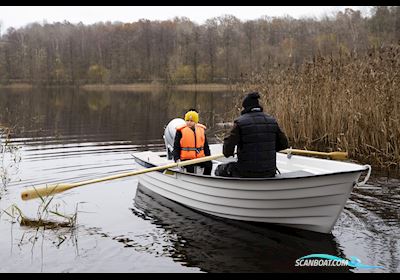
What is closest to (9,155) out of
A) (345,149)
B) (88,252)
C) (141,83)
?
(88,252)

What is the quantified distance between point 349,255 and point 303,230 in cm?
94

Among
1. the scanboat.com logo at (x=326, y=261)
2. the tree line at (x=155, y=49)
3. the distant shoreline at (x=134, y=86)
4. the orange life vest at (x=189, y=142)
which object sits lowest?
the scanboat.com logo at (x=326, y=261)

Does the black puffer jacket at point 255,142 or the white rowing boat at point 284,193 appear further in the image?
the black puffer jacket at point 255,142

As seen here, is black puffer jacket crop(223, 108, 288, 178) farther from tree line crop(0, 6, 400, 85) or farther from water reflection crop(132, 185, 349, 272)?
tree line crop(0, 6, 400, 85)

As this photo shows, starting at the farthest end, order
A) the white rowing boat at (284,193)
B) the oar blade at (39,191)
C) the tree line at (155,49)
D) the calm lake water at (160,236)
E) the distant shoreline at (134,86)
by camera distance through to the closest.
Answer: the tree line at (155,49) → the distant shoreline at (134,86) → the oar blade at (39,191) → the white rowing boat at (284,193) → the calm lake water at (160,236)

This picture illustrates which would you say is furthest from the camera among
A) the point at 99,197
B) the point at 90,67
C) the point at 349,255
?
the point at 90,67

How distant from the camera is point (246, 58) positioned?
200 ft

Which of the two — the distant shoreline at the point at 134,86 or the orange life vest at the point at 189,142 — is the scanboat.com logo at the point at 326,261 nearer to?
the orange life vest at the point at 189,142

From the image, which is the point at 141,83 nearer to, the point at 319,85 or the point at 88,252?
the point at 319,85

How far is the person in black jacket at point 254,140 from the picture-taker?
6160mm

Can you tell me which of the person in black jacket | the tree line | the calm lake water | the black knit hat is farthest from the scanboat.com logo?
the tree line

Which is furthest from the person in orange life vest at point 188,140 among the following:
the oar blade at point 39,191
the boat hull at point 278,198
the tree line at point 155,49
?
the tree line at point 155,49

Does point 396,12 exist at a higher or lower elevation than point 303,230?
higher

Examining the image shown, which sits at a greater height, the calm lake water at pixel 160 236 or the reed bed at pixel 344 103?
the reed bed at pixel 344 103
